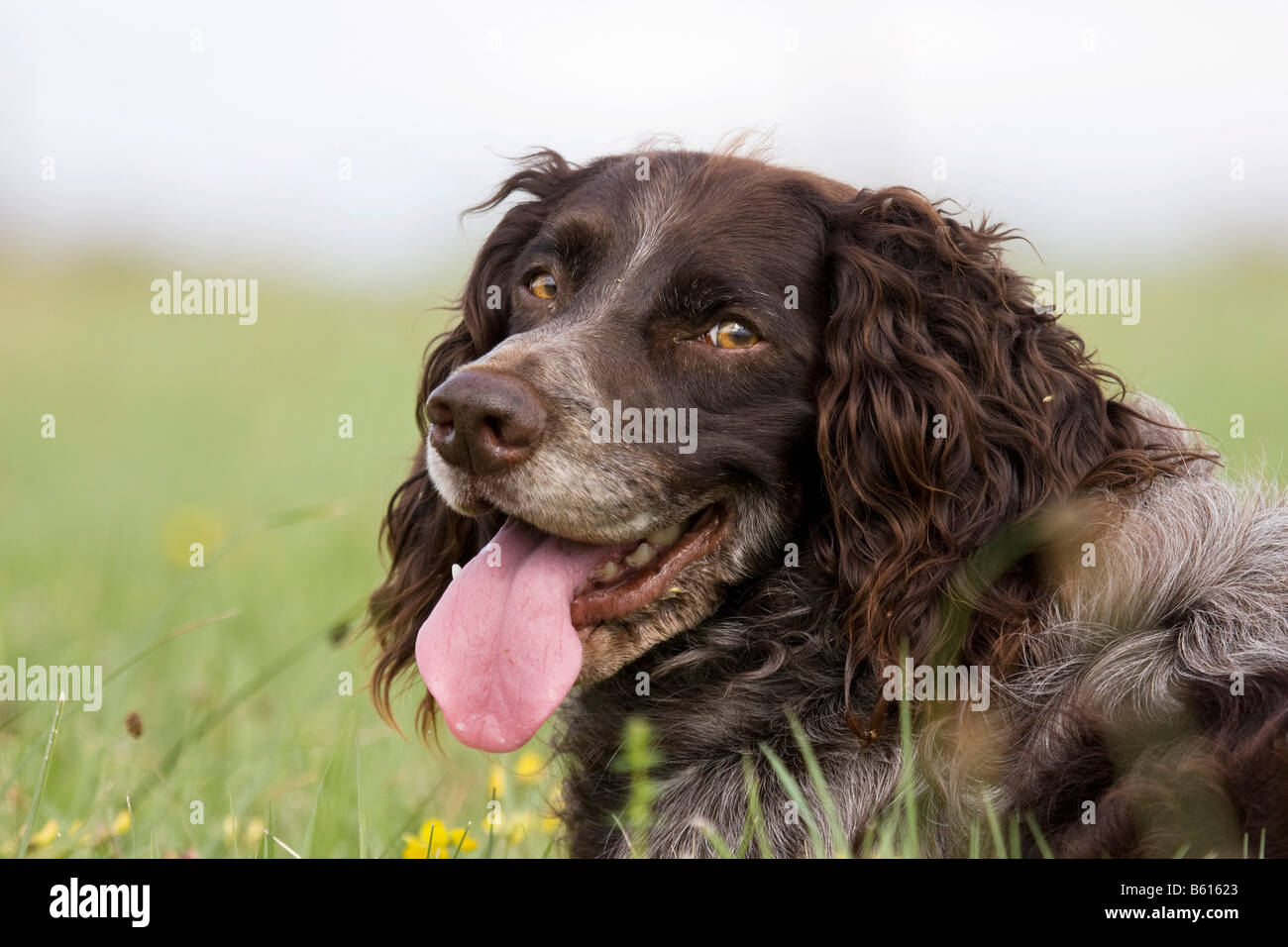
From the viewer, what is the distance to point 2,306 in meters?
18.5

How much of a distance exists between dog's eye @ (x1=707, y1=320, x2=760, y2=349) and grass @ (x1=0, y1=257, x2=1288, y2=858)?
1.17m

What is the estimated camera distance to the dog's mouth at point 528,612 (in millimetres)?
3570

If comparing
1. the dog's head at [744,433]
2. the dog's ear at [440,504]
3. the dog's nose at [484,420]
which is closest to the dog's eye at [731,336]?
the dog's head at [744,433]

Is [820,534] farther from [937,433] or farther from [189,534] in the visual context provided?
[189,534]

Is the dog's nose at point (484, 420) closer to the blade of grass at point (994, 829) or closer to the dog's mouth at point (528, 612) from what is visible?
the dog's mouth at point (528, 612)

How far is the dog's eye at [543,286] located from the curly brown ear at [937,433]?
2.88 feet

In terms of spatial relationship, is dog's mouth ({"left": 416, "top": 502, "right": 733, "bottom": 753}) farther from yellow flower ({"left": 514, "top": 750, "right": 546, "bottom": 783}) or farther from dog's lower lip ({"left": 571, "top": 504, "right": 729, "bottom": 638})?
yellow flower ({"left": 514, "top": 750, "right": 546, "bottom": 783})

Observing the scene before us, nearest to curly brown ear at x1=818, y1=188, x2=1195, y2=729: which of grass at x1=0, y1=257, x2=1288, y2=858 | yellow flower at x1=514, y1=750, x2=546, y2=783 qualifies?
grass at x1=0, y1=257, x2=1288, y2=858

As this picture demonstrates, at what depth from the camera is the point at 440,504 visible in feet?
14.6

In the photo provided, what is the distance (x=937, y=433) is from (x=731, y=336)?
63 centimetres

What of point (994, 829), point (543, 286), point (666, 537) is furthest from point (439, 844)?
point (543, 286)

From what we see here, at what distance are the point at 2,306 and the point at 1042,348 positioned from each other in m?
17.7

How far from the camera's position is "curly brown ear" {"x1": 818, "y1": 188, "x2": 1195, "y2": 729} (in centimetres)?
358

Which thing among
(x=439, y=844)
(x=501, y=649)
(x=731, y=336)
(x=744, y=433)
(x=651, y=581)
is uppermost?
(x=731, y=336)
